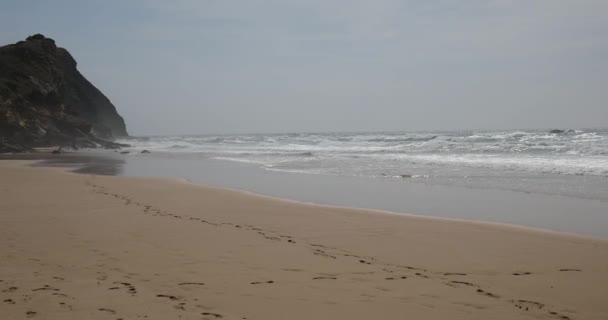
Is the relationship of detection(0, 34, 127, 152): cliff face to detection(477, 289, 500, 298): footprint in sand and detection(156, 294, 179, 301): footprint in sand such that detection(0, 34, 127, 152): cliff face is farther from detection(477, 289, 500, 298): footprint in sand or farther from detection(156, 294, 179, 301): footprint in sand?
detection(477, 289, 500, 298): footprint in sand

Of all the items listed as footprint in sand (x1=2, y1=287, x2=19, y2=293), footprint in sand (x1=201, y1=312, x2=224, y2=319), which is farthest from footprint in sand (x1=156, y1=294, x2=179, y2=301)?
footprint in sand (x1=2, y1=287, x2=19, y2=293)

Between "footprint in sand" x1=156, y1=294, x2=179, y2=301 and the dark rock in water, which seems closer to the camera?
"footprint in sand" x1=156, y1=294, x2=179, y2=301

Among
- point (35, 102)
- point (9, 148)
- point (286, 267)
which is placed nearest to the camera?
point (286, 267)

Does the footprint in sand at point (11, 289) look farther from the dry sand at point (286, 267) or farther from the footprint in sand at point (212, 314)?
the footprint in sand at point (212, 314)

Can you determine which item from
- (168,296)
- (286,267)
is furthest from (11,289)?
(286,267)

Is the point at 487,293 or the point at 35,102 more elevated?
the point at 35,102

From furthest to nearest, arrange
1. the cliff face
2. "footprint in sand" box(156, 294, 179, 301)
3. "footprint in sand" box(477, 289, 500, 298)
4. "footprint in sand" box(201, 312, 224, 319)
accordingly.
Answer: the cliff face → "footprint in sand" box(477, 289, 500, 298) → "footprint in sand" box(156, 294, 179, 301) → "footprint in sand" box(201, 312, 224, 319)

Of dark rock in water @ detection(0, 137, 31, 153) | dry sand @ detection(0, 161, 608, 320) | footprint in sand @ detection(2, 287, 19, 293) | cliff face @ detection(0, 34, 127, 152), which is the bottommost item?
dry sand @ detection(0, 161, 608, 320)

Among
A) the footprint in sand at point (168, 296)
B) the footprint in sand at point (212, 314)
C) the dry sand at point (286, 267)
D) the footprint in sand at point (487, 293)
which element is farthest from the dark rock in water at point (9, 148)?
the footprint in sand at point (487, 293)

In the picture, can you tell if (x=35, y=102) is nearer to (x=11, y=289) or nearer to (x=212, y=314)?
(x=11, y=289)

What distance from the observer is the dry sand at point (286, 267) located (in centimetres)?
394

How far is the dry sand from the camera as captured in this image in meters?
3.94

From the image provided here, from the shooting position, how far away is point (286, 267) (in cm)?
511

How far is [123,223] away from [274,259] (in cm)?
330
